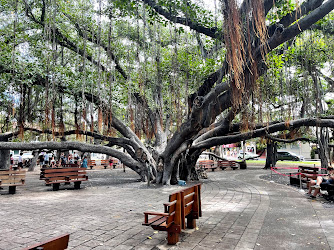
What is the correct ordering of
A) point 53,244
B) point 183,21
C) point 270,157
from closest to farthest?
point 53,244 < point 183,21 < point 270,157

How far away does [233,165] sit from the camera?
722 inches

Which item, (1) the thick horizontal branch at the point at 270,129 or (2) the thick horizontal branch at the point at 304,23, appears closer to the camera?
(2) the thick horizontal branch at the point at 304,23

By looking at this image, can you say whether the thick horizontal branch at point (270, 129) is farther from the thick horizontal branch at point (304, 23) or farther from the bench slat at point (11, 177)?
the bench slat at point (11, 177)

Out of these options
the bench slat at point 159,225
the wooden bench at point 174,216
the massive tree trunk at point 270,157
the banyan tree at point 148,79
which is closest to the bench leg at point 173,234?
the wooden bench at point 174,216

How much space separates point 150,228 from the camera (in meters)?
4.33

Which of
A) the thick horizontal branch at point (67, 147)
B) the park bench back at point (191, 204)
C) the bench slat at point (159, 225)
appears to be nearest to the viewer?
the bench slat at point (159, 225)

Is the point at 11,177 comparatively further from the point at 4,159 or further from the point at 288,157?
the point at 288,157

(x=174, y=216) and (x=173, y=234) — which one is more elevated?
(x=174, y=216)

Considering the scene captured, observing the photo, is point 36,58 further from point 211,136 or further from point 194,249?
point 194,249

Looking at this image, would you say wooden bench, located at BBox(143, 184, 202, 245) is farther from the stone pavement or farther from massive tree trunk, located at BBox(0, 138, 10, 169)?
massive tree trunk, located at BBox(0, 138, 10, 169)

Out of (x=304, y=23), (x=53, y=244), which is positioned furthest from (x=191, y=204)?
(x=304, y=23)

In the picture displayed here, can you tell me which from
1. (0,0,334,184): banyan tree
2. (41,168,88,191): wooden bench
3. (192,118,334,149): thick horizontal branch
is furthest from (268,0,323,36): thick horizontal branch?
(41,168,88,191): wooden bench

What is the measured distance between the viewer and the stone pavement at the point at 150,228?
3.59 metres

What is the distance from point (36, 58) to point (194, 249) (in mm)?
9217
